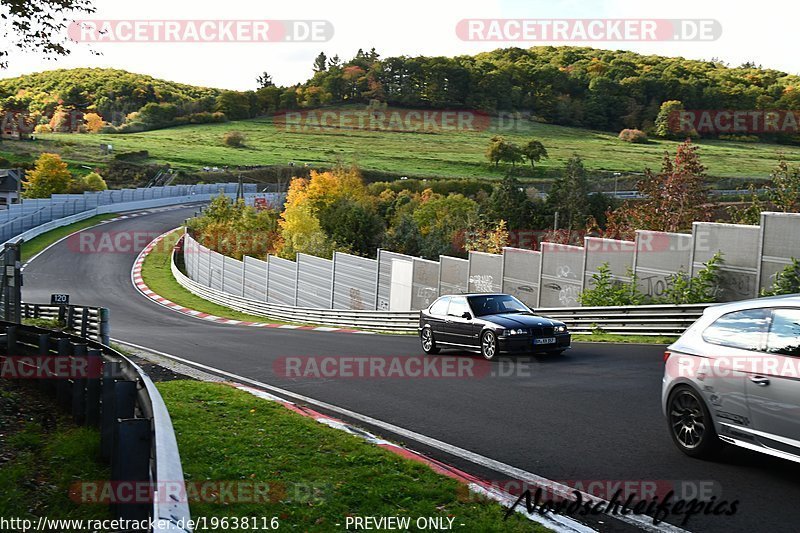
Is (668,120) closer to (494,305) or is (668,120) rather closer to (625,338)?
(625,338)

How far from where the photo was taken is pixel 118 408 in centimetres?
736

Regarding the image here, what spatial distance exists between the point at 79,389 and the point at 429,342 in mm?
10586

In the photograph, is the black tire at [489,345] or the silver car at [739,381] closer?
the silver car at [739,381]

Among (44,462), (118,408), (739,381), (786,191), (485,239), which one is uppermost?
(786,191)

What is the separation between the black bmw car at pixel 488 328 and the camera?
17.2 meters

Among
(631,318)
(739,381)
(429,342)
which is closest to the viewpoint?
(739,381)

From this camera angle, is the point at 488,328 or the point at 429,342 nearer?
the point at 488,328

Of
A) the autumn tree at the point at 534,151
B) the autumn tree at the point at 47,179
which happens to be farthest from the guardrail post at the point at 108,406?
the autumn tree at the point at 534,151

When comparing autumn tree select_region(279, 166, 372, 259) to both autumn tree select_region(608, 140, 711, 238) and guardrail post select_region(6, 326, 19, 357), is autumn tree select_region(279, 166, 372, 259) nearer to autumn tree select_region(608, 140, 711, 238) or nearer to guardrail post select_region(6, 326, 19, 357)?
autumn tree select_region(608, 140, 711, 238)

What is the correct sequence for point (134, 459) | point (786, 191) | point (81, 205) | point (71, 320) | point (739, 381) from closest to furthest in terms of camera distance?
point (134, 459) → point (739, 381) → point (71, 320) → point (786, 191) → point (81, 205)

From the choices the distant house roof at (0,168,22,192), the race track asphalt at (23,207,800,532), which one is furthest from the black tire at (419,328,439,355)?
the distant house roof at (0,168,22,192)

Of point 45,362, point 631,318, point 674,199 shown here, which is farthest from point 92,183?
point 45,362

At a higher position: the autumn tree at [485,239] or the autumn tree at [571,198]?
the autumn tree at [571,198]

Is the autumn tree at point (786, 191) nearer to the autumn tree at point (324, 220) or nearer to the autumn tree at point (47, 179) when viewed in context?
the autumn tree at point (324, 220)
